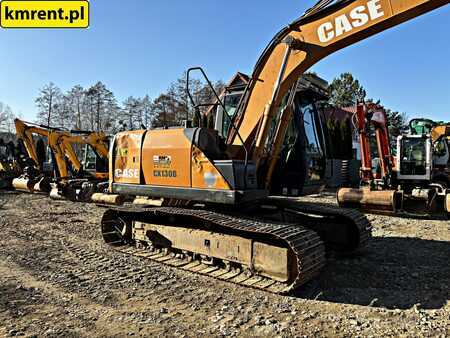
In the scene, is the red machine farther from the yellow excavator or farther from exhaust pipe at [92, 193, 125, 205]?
the yellow excavator

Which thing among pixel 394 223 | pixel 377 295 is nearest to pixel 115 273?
pixel 377 295

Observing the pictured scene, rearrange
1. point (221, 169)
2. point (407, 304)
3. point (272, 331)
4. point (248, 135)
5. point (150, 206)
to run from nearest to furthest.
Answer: point (272, 331) → point (407, 304) → point (221, 169) → point (248, 135) → point (150, 206)

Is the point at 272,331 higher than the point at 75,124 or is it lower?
lower

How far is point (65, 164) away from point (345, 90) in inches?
1634

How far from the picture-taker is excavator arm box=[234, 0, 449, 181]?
4.23m

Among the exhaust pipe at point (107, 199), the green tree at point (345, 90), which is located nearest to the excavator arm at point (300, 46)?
the exhaust pipe at point (107, 199)

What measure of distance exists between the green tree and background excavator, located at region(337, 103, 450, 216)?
120 feet

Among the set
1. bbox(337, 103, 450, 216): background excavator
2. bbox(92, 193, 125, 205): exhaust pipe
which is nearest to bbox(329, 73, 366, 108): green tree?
bbox(337, 103, 450, 216): background excavator

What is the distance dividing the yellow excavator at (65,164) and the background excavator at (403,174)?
865cm

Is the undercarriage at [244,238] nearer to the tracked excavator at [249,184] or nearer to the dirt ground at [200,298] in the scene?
the tracked excavator at [249,184]

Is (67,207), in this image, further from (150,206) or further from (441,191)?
(441,191)

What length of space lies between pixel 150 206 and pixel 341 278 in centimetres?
298

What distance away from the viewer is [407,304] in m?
4.08

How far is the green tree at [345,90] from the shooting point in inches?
1907
